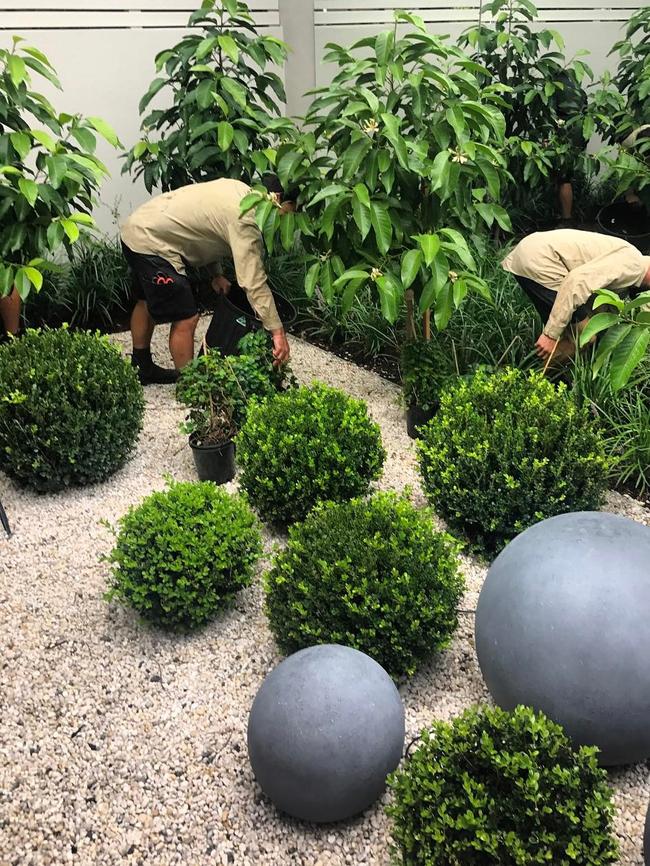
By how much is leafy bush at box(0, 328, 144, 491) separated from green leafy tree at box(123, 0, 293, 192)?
220cm

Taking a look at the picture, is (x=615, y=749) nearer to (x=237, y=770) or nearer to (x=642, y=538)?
(x=642, y=538)

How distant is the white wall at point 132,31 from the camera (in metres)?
6.57

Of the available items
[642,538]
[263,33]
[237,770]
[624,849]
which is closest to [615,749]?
[624,849]

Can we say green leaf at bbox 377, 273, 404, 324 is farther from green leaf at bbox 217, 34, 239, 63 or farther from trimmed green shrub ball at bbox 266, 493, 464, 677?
green leaf at bbox 217, 34, 239, 63

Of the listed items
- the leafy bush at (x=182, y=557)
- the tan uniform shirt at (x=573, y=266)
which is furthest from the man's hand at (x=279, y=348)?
the tan uniform shirt at (x=573, y=266)

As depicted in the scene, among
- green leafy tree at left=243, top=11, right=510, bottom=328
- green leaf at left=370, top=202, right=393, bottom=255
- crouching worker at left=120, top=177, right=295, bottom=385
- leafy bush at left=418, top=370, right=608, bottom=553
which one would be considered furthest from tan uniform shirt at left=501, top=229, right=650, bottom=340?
crouching worker at left=120, top=177, right=295, bottom=385

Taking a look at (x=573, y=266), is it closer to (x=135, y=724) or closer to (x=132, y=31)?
(x=135, y=724)

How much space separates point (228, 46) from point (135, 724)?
477 centimetres

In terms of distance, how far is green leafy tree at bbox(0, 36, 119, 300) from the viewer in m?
4.09

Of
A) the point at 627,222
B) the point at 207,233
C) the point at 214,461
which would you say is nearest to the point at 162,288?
the point at 207,233

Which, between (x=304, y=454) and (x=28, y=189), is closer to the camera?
(x=304, y=454)

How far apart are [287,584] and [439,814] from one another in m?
1.16

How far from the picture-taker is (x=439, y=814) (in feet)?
6.76

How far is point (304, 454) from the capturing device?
379cm
